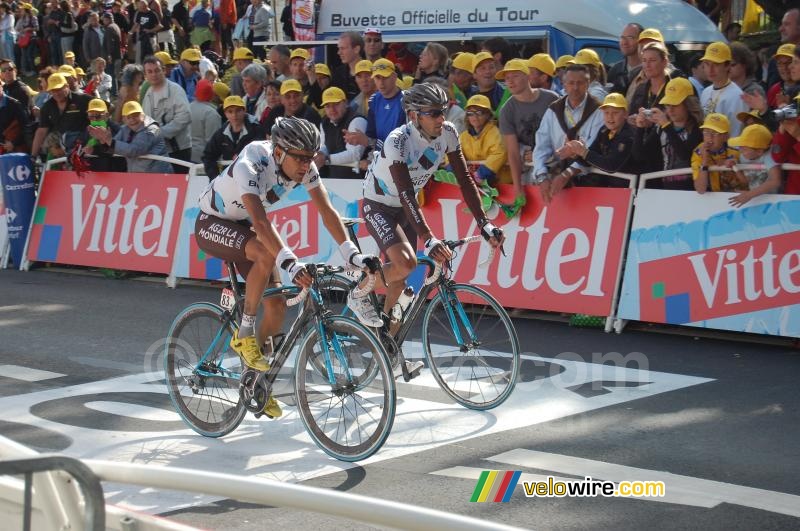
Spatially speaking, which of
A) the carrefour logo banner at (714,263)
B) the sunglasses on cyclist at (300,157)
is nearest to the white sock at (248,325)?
the sunglasses on cyclist at (300,157)

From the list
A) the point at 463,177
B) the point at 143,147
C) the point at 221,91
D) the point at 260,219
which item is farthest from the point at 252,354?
the point at 221,91

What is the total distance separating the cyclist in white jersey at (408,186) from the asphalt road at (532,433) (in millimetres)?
991

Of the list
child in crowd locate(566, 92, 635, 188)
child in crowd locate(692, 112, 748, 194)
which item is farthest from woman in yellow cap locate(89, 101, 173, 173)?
child in crowd locate(692, 112, 748, 194)

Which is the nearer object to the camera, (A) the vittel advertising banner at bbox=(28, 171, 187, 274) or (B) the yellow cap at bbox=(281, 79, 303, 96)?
(B) the yellow cap at bbox=(281, 79, 303, 96)

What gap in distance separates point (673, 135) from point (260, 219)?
16.2ft

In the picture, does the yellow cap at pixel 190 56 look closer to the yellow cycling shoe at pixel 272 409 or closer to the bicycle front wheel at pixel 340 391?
the yellow cycling shoe at pixel 272 409

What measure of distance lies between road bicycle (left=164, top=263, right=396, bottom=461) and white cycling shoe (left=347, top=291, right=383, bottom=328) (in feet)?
1.78

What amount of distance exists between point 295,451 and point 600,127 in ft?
17.2

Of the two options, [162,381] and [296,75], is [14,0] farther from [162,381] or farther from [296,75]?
[162,381]

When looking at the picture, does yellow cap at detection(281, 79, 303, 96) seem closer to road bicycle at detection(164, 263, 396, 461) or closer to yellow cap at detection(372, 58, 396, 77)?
yellow cap at detection(372, 58, 396, 77)

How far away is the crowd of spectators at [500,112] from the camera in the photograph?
393 inches

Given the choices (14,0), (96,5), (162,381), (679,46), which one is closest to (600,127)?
(162,381)

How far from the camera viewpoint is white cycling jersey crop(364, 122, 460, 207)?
25.5ft

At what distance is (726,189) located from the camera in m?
9.85
